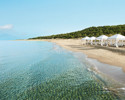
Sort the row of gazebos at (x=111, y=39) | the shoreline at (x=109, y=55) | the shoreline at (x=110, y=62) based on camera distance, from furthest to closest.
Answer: the row of gazebos at (x=111, y=39)
the shoreline at (x=109, y=55)
the shoreline at (x=110, y=62)

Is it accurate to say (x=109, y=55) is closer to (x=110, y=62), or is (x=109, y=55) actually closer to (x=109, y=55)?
(x=109, y=55)

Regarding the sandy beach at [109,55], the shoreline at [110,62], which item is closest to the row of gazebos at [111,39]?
→ the sandy beach at [109,55]

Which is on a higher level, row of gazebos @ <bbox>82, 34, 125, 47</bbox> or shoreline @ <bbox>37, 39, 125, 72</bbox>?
row of gazebos @ <bbox>82, 34, 125, 47</bbox>

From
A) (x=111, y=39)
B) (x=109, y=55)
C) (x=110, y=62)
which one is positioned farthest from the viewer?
(x=111, y=39)

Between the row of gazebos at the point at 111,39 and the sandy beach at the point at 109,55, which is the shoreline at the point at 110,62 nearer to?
the sandy beach at the point at 109,55

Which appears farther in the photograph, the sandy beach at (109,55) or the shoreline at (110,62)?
the sandy beach at (109,55)

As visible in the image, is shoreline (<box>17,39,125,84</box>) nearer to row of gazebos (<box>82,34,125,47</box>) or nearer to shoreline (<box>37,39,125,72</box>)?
shoreline (<box>37,39,125,72</box>)

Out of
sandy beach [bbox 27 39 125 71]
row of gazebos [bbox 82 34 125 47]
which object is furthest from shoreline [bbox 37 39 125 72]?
row of gazebos [bbox 82 34 125 47]

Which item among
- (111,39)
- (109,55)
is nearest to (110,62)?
(109,55)

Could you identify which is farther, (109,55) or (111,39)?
(111,39)

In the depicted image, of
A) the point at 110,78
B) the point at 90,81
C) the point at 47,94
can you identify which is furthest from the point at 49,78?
the point at 110,78

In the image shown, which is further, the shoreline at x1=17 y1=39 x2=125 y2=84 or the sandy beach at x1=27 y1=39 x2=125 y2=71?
the sandy beach at x1=27 y1=39 x2=125 y2=71

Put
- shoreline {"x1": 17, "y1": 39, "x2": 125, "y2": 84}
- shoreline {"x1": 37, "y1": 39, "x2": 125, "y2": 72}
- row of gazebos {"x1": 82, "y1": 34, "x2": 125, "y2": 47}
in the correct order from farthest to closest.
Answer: row of gazebos {"x1": 82, "y1": 34, "x2": 125, "y2": 47}
shoreline {"x1": 37, "y1": 39, "x2": 125, "y2": 72}
shoreline {"x1": 17, "y1": 39, "x2": 125, "y2": 84}

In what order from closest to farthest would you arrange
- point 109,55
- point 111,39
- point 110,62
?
point 110,62
point 109,55
point 111,39
